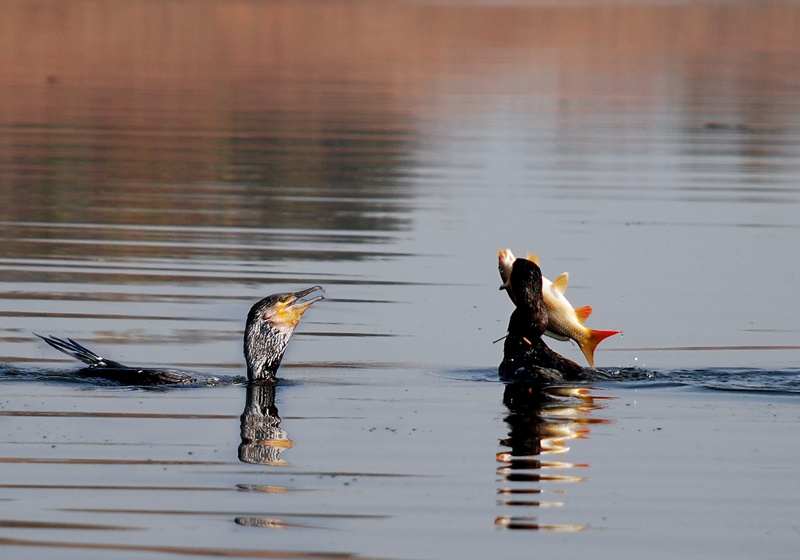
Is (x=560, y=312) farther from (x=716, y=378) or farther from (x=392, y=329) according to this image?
(x=392, y=329)

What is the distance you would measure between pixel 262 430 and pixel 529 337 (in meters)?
2.53

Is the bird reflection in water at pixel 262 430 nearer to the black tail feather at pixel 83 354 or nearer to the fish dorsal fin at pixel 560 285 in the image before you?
the black tail feather at pixel 83 354

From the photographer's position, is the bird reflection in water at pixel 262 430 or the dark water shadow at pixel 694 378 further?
the dark water shadow at pixel 694 378

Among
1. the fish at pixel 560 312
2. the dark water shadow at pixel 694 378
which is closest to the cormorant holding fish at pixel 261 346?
the dark water shadow at pixel 694 378

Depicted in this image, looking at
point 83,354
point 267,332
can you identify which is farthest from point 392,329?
point 83,354

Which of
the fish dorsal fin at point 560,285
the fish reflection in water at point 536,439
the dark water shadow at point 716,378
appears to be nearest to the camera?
the fish reflection in water at point 536,439

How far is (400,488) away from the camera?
6934mm

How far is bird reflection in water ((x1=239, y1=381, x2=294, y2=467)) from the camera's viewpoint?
7.40 metres

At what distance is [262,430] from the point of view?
315 inches

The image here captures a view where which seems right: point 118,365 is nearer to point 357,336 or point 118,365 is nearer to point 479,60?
point 357,336

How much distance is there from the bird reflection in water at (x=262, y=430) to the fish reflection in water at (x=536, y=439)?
4.01ft

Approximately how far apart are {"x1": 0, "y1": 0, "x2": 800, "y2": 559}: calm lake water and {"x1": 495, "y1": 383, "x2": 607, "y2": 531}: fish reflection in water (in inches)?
1.0

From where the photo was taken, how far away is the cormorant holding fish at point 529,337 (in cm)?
964

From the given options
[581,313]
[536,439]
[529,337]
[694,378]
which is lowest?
[536,439]
